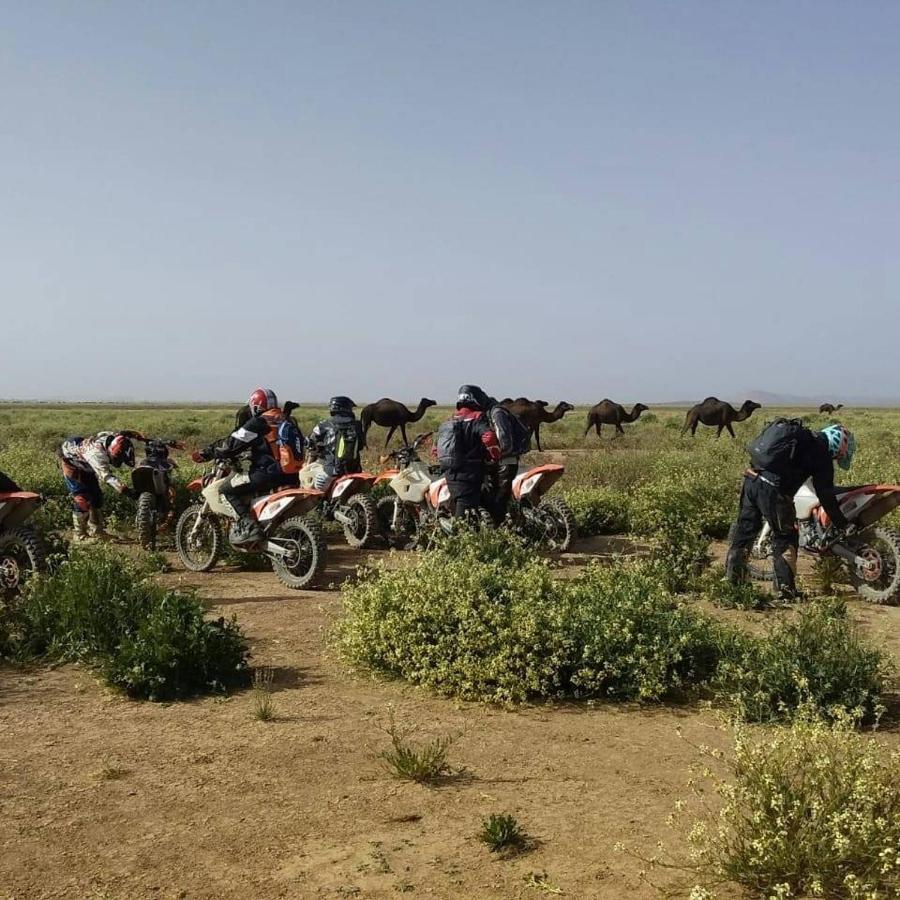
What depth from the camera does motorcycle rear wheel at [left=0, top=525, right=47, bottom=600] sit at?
25.2 ft

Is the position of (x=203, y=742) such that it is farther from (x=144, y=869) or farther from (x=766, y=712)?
(x=766, y=712)

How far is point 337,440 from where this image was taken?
12.1 metres

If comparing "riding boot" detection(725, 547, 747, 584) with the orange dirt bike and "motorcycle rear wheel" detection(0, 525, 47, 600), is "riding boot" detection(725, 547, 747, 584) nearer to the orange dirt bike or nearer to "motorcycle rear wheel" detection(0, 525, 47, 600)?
the orange dirt bike

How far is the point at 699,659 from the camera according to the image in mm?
5930

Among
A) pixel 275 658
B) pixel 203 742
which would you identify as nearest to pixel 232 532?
pixel 275 658

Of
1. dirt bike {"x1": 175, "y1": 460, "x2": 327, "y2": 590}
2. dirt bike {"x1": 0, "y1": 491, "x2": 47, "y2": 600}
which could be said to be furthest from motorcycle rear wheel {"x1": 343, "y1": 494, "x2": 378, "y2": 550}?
dirt bike {"x1": 0, "y1": 491, "x2": 47, "y2": 600}

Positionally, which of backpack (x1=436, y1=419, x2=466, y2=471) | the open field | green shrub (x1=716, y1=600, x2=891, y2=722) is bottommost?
the open field

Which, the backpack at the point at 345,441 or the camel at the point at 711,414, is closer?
the backpack at the point at 345,441

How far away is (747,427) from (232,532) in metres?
35.1

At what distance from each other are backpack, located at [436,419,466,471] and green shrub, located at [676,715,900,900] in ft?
18.5

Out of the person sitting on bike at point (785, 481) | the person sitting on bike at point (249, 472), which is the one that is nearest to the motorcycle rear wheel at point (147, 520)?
the person sitting on bike at point (249, 472)

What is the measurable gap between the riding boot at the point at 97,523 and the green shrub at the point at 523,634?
5729 mm

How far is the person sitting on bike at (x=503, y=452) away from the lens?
30.7ft

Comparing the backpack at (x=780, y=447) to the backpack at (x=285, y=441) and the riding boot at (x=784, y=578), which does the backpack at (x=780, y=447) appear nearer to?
the riding boot at (x=784, y=578)
